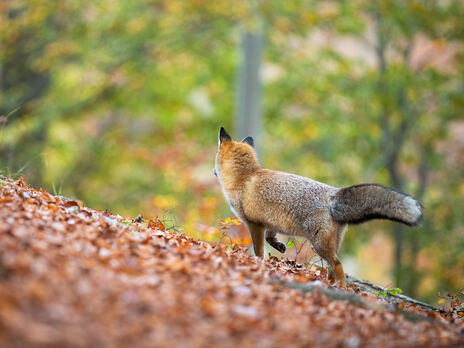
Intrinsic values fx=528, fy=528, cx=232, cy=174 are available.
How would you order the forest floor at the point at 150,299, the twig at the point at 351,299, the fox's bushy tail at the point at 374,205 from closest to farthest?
the forest floor at the point at 150,299 → the twig at the point at 351,299 → the fox's bushy tail at the point at 374,205

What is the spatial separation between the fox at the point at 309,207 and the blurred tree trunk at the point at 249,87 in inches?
362

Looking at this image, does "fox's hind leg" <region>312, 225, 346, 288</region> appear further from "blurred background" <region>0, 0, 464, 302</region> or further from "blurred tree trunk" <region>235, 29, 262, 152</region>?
"blurred tree trunk" <region>235, 29, 262, 152</region>

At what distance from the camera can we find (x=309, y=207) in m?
6.66

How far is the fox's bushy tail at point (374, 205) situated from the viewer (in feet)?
20.2

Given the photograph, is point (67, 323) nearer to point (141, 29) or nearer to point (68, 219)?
point (68, 219)

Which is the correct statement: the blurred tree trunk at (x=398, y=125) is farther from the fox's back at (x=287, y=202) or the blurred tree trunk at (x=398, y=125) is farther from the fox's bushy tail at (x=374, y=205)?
the fox's bushy tail at (x=374, y=205)

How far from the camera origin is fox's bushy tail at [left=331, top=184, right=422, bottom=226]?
6152 millimetres

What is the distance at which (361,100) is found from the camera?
59.4ft

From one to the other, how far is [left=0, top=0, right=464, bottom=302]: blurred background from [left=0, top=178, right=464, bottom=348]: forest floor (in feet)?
35.1

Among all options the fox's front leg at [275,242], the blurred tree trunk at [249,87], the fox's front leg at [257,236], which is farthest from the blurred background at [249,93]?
the fox's front leg at [257,236]

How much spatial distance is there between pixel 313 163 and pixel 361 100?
8.91ft

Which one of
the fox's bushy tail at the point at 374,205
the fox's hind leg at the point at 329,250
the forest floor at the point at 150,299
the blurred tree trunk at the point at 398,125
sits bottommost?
the forest floor at the point at 150,299

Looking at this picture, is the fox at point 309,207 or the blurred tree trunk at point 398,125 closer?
the fox at point 309,207

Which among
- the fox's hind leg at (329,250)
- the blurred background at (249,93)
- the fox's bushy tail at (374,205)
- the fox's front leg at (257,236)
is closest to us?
the fox's bushy tail at (374,205)
